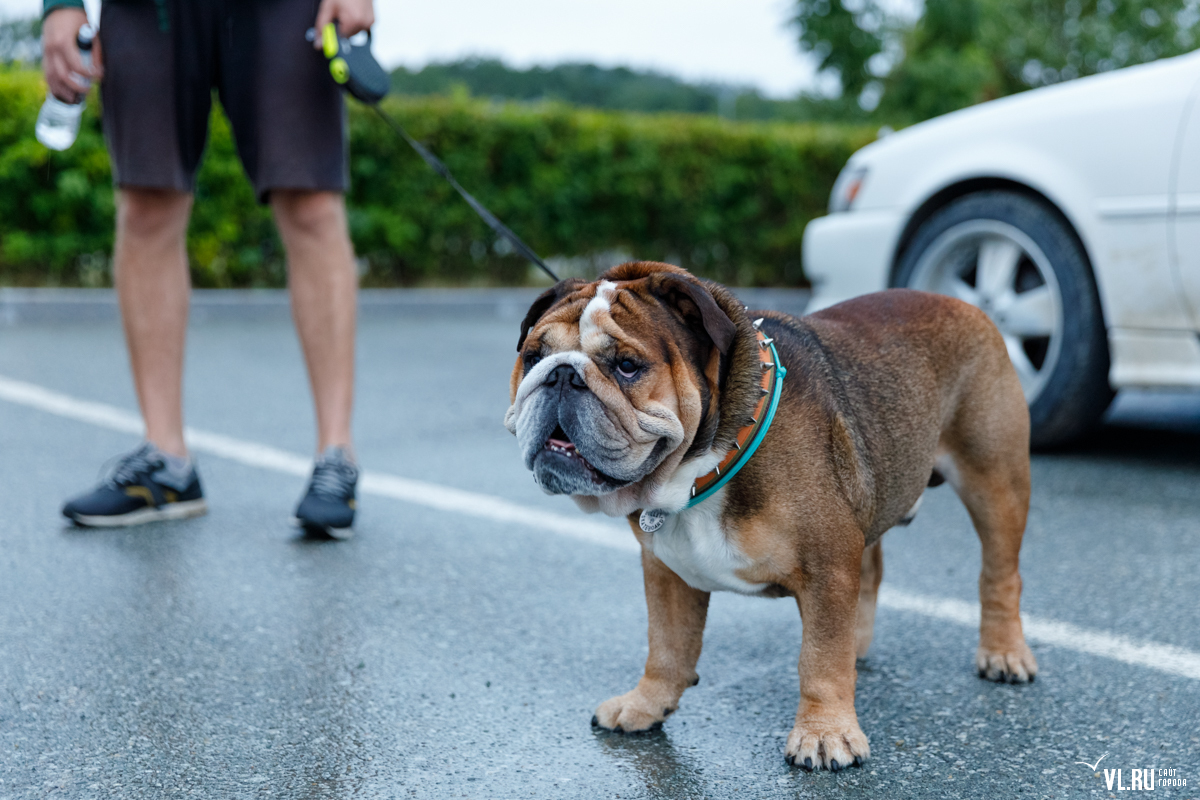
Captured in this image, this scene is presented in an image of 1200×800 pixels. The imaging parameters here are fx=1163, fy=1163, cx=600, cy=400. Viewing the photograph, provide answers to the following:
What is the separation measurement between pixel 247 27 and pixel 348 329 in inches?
37.7

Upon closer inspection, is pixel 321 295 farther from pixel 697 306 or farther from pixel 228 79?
pixel 697 306

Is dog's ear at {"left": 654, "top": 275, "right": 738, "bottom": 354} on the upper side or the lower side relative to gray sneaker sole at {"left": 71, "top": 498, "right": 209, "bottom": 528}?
upper

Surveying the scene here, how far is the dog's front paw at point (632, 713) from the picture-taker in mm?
2203

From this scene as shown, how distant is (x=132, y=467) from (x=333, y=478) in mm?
A: 636

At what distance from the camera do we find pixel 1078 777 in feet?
6.56

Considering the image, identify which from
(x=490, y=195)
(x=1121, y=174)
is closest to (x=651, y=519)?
(x=1121, y=174)

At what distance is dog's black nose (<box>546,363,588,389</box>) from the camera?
1.88 meters

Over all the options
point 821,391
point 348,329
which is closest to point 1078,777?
point 821,391

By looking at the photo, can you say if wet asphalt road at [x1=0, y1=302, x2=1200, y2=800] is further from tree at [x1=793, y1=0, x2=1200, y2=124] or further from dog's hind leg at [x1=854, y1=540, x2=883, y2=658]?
tree at [x1=793, y1=0, x2=1200, y2=124]

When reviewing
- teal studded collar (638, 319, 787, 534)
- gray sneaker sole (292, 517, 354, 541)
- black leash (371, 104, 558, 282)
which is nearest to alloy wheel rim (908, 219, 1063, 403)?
black leash (371, 104, 558, 282)

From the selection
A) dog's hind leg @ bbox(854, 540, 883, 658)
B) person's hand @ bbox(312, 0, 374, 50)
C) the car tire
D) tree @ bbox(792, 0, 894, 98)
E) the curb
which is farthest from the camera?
tree @ bbox(792, 0, 894, 98)

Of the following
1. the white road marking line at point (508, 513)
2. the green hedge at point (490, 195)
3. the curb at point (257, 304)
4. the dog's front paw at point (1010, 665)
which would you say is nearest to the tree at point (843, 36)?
the green hedge at point (490, 195)

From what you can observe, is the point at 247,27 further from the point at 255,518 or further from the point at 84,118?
the point at 84,118

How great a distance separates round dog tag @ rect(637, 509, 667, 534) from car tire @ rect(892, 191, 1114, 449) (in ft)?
8.30
